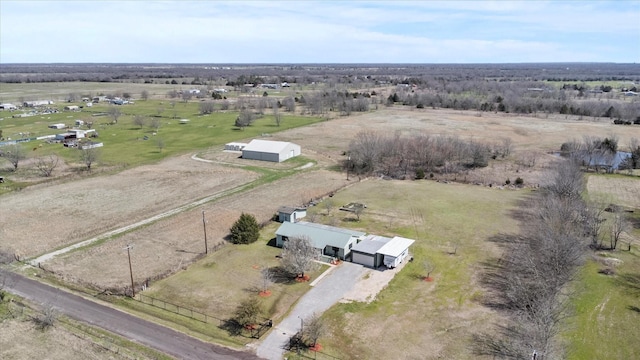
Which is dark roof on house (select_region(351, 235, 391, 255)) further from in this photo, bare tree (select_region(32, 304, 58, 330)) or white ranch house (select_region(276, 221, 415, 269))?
bare tree (select_region(32, 304, 58, 330))

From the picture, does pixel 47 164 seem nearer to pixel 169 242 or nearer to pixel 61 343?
pixel 169 242

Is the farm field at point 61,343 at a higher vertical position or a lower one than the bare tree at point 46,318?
lower

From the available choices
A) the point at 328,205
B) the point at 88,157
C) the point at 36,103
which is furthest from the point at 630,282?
the point at 36,103

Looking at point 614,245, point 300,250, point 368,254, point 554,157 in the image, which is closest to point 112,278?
point 300,250

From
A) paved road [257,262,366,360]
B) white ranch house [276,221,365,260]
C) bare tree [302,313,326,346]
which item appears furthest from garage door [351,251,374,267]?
bare tree [302,313,326,346]

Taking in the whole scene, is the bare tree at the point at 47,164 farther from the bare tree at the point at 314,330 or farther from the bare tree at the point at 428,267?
the bare tree at the point at 428,267

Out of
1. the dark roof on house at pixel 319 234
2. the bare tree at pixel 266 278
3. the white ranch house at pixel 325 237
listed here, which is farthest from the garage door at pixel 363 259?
the bare tree at pixel 266 278
